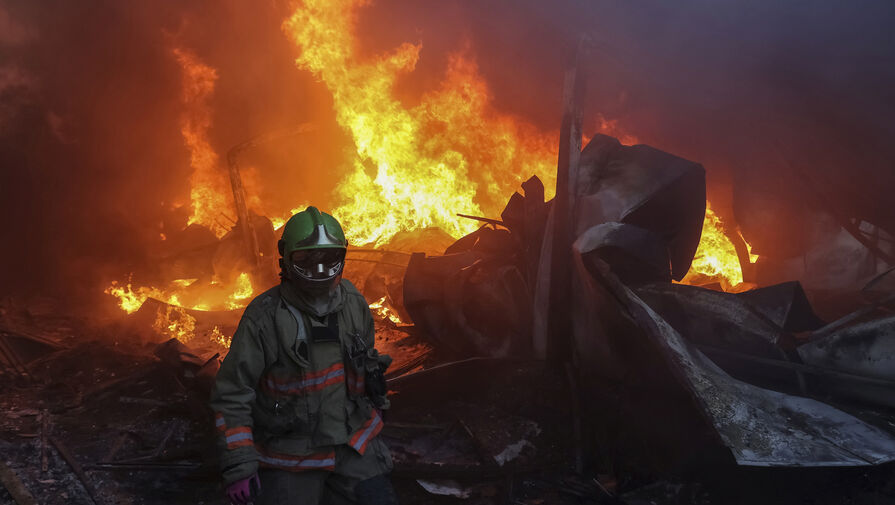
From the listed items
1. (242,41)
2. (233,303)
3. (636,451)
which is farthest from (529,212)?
(242,41)

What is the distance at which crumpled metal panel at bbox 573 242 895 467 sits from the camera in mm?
3461

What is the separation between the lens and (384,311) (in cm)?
944

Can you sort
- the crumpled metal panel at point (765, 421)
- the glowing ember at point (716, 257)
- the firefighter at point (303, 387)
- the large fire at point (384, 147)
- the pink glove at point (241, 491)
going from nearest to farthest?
the pink glove at point (241, 491) < the firefighter at point (303, 387) < the crumpled metal panel at point (765, 421) < the glowing ember at point (716, 257) < the large fire at point (384, 147)

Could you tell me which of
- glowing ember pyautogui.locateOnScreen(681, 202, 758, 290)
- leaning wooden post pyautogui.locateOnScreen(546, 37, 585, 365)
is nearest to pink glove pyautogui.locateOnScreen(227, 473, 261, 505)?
leaning wooden post pyautogui.locateOnScreen(546, 37, 585, 365)

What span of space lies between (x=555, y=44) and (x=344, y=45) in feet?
18.8

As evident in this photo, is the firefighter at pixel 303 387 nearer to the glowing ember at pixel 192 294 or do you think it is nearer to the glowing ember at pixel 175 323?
the glowing ember at pixel 175 323

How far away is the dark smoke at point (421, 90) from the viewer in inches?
271

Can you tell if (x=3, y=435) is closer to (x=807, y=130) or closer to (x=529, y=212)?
(x=529, y=212)

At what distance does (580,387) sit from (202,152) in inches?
483

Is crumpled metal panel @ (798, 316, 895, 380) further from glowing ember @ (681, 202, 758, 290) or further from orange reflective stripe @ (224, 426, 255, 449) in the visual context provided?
glowing ember @ (681, 202, 758, 290)

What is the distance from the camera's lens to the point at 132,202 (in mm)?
12492

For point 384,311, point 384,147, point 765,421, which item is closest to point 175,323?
point 384,311

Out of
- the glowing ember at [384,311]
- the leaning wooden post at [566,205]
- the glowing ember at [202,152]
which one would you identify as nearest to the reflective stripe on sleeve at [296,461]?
the leaning wooden post at [566,205]

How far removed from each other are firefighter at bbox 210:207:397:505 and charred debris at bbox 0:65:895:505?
1876 mm
